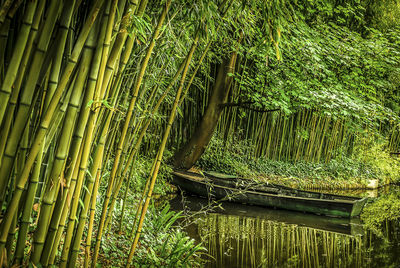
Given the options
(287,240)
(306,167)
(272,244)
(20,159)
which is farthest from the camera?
(306,167)

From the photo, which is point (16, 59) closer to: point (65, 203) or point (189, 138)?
point (65, 203)

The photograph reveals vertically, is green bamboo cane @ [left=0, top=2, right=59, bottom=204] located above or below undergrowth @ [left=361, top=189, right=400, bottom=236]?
above

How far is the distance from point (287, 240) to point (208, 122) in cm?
330

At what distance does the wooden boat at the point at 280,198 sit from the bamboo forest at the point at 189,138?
0.11ft

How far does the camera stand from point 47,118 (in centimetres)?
124

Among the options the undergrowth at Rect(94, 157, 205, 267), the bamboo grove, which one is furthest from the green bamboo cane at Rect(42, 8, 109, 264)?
the undergrowth at Rect(94, 157, 205, 267)

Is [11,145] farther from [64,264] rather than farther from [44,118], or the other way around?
[64,264]

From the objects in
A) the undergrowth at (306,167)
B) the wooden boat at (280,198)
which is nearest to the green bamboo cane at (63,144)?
the wooden boat at (280,198)

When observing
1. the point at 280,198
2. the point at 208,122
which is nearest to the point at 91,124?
the point at 280,198

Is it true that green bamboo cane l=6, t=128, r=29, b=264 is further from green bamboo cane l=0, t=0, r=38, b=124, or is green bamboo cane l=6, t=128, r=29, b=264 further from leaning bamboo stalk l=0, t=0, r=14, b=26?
leaning bamboo stalk l=0, t=0, r=14, b=26

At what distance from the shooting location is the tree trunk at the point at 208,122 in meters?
6.98

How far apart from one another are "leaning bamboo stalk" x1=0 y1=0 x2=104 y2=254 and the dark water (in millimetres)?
1672

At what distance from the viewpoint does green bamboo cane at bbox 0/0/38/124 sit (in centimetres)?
117

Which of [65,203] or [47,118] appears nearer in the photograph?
[47,118]
